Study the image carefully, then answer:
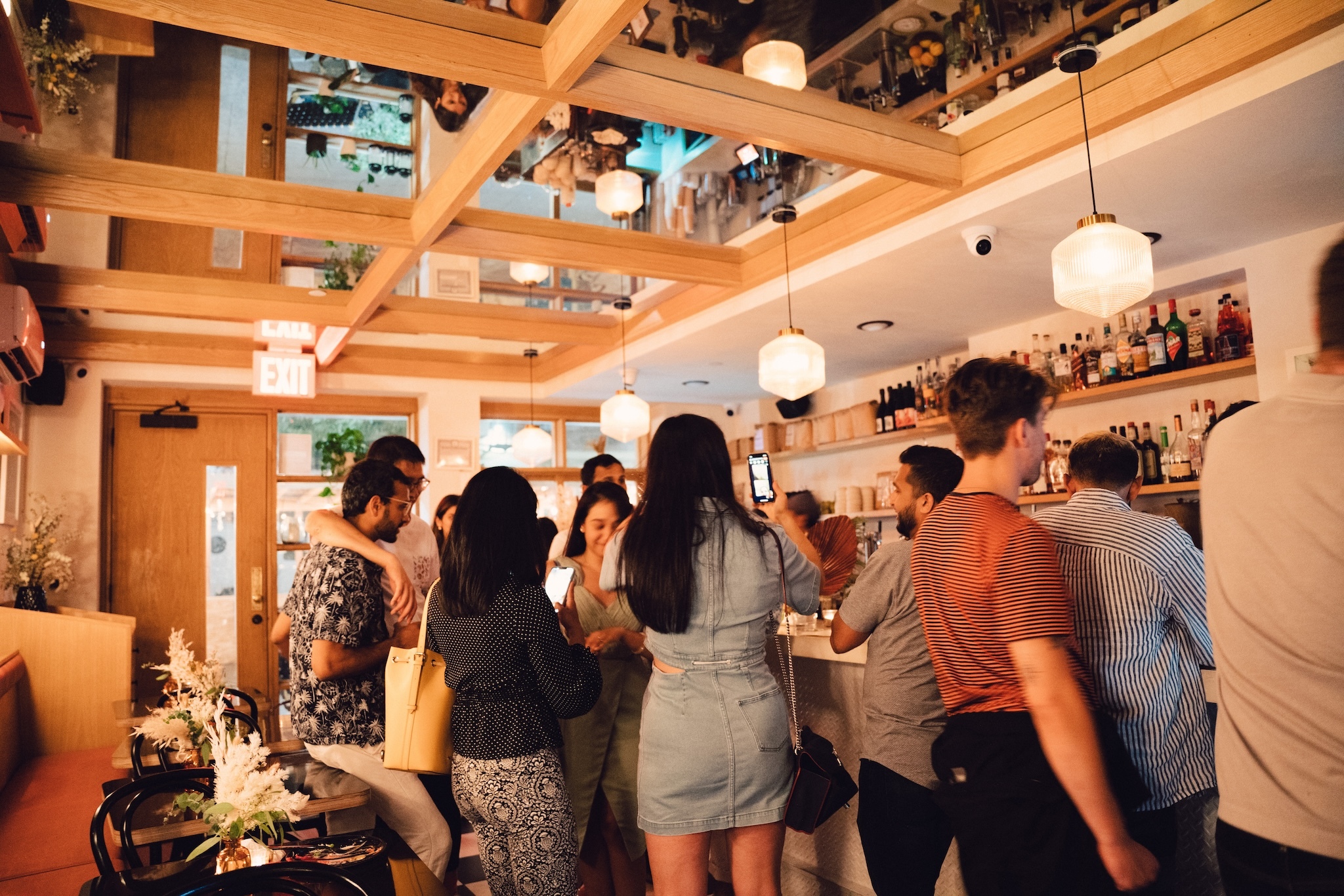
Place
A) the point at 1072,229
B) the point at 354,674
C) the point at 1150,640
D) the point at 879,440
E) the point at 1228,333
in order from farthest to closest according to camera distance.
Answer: the point at 879,440 → the point at 1228,333 → the point at 1072,229 → the point at 354,674 → the point at 1150,640

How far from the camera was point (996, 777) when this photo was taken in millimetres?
1458

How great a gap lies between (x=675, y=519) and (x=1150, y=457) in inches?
139

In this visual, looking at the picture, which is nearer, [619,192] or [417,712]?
[417,712]

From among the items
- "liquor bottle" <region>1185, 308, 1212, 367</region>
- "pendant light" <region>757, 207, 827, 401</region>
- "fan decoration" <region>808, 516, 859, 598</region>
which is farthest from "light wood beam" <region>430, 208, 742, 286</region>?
"liquor bottle" <region>1185, 308, 1212, 367</region>

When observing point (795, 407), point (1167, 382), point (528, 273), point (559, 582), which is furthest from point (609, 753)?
point (795, 407)

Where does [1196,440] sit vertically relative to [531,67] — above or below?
below

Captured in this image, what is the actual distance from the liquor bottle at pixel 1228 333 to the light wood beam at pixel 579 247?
2392 mm

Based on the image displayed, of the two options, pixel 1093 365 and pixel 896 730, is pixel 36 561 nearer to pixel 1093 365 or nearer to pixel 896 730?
pixel 896 730

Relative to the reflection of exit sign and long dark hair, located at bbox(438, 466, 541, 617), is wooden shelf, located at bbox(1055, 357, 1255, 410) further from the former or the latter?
the reflection of exit sign

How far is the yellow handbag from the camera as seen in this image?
2.34 m

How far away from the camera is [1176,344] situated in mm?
4262

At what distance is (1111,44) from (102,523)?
654 cm

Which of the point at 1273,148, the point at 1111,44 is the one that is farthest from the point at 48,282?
the point at 1273,148

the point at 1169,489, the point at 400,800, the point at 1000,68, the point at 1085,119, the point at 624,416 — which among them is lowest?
the point at 400,800
